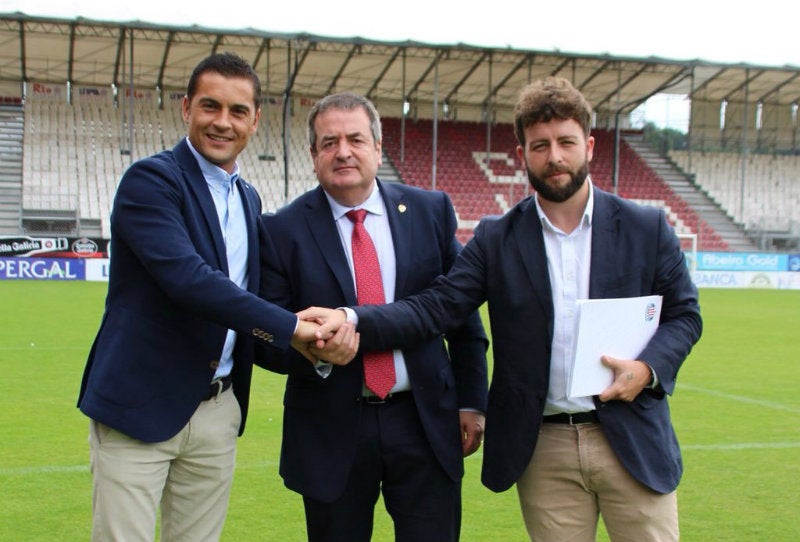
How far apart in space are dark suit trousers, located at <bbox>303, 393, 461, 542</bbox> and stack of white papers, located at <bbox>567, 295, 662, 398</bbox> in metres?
0.65

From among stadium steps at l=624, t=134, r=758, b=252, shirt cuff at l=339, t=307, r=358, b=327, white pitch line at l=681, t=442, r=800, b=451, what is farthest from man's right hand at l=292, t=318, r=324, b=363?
stadium steps at l=624, t=134, r=758, b=252

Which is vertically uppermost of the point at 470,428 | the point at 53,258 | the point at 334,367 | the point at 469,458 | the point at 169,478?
the point at 334,367

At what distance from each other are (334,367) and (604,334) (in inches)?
39.8

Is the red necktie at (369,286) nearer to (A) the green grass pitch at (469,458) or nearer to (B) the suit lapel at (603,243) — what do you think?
(B) the suit lapel at (603,243)

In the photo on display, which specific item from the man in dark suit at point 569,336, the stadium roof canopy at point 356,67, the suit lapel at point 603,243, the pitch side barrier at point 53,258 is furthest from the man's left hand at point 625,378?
the stadium roof canopy at point 356,67

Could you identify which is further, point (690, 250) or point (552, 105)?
point (690, 250)

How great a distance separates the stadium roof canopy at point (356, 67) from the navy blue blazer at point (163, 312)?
24.4 metres

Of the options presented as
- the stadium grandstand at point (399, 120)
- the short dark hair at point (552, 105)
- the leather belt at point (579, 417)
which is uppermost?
the stadium grandstand at point (399, 120)

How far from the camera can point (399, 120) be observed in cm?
3634

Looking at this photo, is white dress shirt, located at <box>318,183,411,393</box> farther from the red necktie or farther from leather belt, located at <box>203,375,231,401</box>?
leather belt, located at <box>203,375,231,401</box>

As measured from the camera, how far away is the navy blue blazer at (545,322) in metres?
2.97

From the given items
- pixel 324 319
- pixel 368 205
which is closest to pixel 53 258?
pixel 368 205

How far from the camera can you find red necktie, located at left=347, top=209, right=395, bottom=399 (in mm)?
3223

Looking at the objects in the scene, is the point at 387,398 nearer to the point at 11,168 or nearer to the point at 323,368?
the point at 323,368
